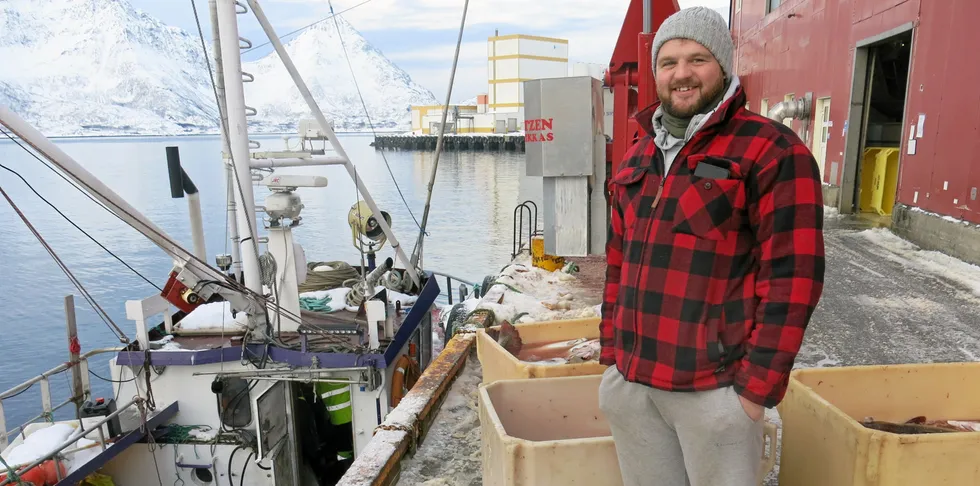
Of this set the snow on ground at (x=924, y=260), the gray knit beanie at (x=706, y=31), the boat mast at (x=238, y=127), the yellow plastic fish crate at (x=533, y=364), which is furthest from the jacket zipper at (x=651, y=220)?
the snow on ground at (x=924, y=260)

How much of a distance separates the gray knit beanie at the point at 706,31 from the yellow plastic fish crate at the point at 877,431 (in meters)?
1.21

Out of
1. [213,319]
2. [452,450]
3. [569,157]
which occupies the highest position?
[569,157]

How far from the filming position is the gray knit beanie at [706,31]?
1491mm

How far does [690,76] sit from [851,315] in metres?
3.93

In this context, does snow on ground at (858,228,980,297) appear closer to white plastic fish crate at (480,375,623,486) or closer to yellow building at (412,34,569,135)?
white plastic fish crate at (480,375,623,486)

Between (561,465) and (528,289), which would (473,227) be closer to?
(528,289)

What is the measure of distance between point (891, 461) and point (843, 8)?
32.7ft

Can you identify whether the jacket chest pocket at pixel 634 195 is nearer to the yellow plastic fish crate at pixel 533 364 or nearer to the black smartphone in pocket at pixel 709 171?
the black smartphone in pocket at pixel 709 171

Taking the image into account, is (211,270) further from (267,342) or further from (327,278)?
(327,278)

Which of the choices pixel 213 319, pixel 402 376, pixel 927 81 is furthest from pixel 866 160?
pixel 213 319

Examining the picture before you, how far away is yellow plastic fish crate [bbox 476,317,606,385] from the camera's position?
2855 millimetres

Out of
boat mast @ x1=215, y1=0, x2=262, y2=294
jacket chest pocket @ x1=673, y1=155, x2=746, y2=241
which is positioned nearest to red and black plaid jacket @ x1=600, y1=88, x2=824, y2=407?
jacket chest pocket @ x1=673, y1=155, x2=746, y2=241

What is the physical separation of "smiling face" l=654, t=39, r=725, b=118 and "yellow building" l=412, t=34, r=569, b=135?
64.0 metres

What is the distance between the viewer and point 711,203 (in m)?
1.47
